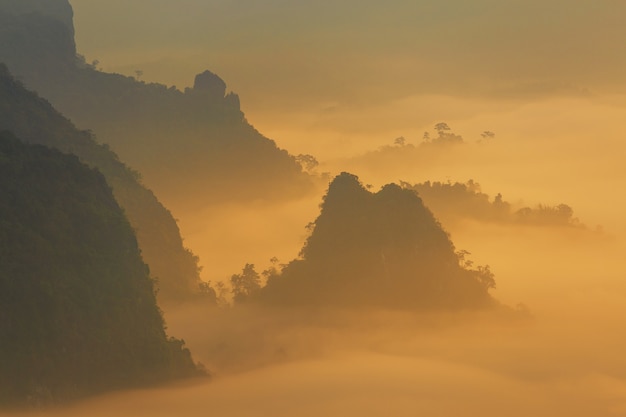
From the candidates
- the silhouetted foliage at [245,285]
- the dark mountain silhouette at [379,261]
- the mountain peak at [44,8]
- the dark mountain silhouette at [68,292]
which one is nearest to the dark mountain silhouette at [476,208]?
the silhouetted foliage at [245,285]

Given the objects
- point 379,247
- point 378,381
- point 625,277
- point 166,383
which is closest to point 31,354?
point 166,383

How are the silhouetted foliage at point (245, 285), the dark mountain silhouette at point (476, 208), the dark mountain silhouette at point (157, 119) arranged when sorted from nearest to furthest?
the silhouetted foliage at point (245, 285)
the dark mountain silhouette at point (157, 119)
the dark mountain silhouette at point (476, 208)

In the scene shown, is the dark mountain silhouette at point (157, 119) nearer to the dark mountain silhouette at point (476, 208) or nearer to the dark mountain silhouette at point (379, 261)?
the dark mountain silhouette at point (476, 208)

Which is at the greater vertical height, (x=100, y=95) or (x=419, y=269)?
(x=100, y=95)

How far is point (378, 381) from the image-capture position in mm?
54531

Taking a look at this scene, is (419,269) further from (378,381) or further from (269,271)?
(378,381)

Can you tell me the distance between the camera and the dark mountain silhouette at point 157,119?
109875mm

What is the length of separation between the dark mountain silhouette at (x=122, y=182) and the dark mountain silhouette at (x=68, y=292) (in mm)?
13502

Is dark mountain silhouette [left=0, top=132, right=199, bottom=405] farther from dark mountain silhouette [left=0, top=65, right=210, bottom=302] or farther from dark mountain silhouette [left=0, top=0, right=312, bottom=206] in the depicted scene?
dark mountain silhouette [left=0, top=0, right=312, bottom=206]

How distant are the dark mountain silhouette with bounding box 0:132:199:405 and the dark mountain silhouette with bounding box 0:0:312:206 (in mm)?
63412

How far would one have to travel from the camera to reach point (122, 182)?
227ft

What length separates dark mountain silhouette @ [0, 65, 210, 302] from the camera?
61.8m

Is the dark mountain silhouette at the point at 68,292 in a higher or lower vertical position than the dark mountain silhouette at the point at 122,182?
lower

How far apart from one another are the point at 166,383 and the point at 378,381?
13858 millimetres
